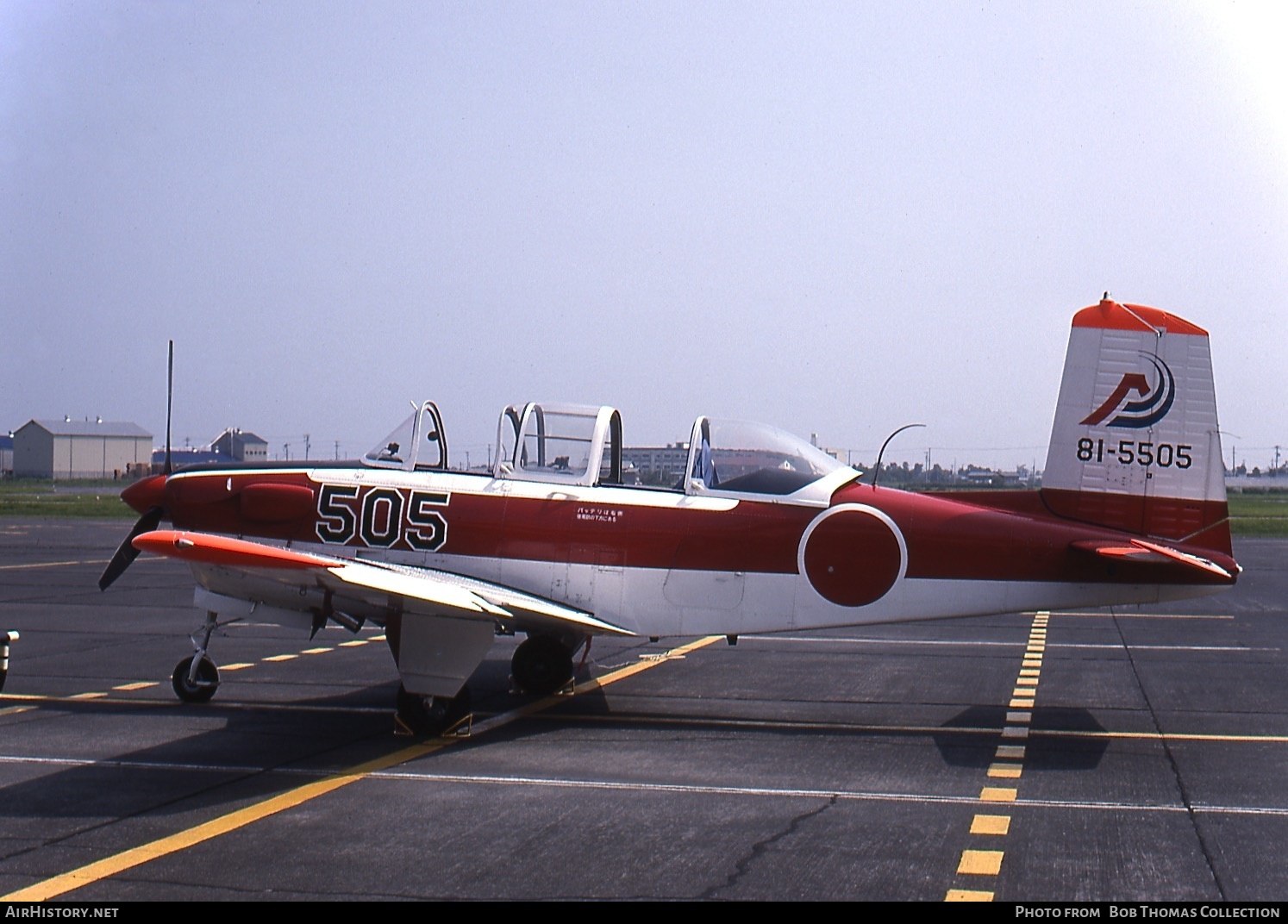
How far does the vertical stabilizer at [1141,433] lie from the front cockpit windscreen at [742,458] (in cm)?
192

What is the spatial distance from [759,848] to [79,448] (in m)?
127

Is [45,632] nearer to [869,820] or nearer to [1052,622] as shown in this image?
[869,820]

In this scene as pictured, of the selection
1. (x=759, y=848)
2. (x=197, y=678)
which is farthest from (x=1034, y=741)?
(x=197, y=678)

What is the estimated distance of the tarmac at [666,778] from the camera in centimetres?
560

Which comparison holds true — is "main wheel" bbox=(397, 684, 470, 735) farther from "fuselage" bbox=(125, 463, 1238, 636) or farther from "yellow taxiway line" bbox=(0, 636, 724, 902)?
"fuselage" bbox=(125, 463, 1238, 636)

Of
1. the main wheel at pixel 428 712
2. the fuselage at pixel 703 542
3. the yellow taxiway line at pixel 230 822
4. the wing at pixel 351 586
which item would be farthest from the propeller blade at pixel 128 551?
the yellow taxiway line at pixel 230 822

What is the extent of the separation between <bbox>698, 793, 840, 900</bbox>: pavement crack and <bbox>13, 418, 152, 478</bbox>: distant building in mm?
117572

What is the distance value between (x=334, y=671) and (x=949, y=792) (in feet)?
22.4

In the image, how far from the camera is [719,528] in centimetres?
992

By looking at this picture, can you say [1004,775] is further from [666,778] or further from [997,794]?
[666,778]

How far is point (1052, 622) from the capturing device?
17438mm

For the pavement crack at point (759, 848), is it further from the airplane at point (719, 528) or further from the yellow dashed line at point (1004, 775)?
the airplane at point (719, 528)

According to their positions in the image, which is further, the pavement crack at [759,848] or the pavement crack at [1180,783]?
the pavement crack at [1180,783]
